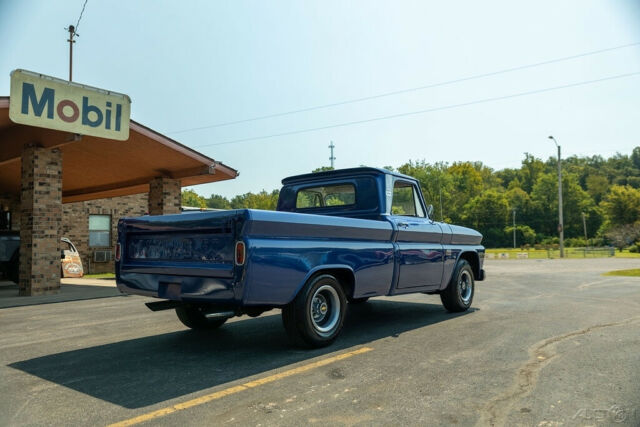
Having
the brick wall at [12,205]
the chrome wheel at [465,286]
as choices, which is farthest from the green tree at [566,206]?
the chrome wheel at [465,286]

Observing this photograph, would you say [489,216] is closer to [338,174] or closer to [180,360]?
[338,174]

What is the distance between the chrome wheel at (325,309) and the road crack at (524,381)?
6.51 ft

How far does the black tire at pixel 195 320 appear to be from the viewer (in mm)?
6535

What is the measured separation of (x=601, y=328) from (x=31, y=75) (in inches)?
454

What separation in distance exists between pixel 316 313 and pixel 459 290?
11.1 feet

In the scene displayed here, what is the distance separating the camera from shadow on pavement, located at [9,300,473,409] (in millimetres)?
4047

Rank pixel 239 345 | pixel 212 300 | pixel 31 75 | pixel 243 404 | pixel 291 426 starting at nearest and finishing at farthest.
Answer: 1. pixel 291 426
2. pixel 243 404
3. pixel 212 300
4. pixel 239 345
5. pixel 31 75

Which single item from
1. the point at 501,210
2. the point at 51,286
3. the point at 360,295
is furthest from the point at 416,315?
the point at 501,210

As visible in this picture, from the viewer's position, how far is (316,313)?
545 cm

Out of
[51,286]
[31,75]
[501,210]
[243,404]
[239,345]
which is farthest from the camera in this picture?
[501,210]

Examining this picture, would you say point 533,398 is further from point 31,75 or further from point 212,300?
point 31,75

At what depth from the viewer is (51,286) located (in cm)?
1179

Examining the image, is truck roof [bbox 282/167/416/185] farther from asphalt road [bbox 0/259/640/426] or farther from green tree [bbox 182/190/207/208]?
green tree [bbox 182/190/207/208]

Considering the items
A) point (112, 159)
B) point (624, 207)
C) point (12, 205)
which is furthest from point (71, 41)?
point (624, 207)
